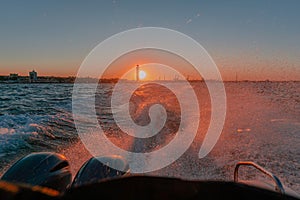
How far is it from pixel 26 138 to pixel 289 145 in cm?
668

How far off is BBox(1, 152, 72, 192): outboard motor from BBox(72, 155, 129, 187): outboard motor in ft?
0.53

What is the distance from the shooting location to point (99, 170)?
232cm

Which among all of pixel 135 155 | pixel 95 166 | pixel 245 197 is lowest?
pixel 135 155

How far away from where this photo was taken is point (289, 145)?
595 cm

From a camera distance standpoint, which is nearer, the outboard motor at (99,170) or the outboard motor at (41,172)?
the outboard motor at (41,172)

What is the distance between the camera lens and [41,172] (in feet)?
7.15

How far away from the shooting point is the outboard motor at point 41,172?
6.97 feet

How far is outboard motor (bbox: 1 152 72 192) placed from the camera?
2125 millimetres

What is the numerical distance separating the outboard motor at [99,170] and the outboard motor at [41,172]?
160 millimetres

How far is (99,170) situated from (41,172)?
0.49m

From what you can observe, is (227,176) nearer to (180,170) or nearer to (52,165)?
(180,170)

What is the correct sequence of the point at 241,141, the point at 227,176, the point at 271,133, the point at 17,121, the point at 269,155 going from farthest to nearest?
the point at 17,121, the point at 271,133, the point at 241,141, the point at 269,155, the point at 227,176

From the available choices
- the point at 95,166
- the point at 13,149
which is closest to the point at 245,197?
the point at 95,166

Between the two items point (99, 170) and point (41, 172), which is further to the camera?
point (99, 170)
